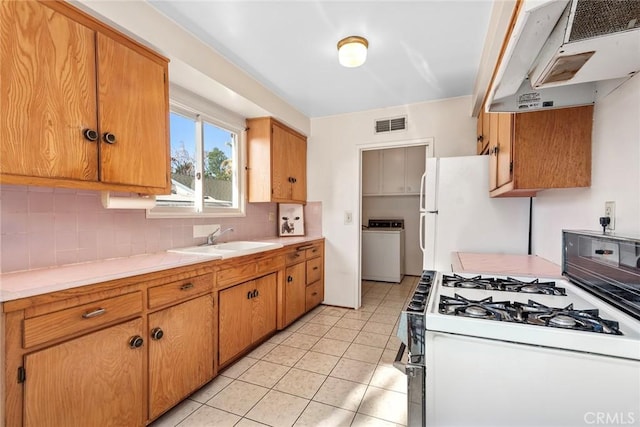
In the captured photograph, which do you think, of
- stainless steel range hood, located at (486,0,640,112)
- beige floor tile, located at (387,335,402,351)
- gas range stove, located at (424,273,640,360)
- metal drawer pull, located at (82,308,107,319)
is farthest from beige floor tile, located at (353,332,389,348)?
stainless steel range hood, located at (486,0,640,112)

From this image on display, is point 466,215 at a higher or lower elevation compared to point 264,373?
higher

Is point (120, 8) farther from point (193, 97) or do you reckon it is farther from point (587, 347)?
point (587, 347)

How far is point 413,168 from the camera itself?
4797 millimetres

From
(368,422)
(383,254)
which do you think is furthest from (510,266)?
(383,254)

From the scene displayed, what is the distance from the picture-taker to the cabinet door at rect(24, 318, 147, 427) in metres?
1.11

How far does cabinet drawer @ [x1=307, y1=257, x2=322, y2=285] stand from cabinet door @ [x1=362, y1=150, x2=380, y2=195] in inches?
81.6

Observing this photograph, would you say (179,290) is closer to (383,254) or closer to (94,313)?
(94,313)

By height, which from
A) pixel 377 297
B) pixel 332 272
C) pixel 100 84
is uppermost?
pixel 100 84

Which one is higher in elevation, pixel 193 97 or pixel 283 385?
pixel 193 97

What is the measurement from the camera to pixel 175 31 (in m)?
1.78

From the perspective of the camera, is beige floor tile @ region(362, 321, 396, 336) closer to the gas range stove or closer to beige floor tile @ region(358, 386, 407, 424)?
beige floor tile @ region(358, 386, 407, 424)

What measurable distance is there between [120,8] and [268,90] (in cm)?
143

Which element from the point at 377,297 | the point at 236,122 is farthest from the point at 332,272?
the point at 236,122

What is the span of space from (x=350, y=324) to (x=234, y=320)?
134 cm
